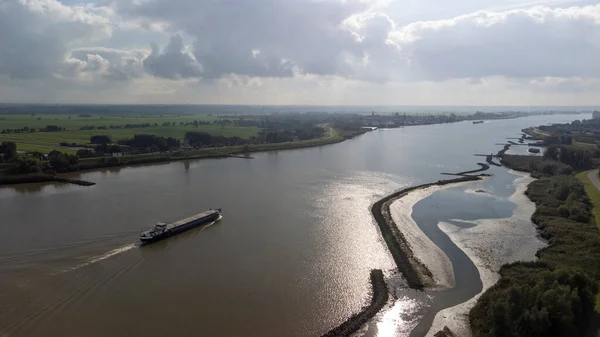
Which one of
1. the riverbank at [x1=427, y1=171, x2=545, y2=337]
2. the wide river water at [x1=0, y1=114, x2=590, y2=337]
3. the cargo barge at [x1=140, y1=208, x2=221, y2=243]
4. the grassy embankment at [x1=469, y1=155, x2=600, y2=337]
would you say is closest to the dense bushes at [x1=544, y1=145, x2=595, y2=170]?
the wide river water at [x1=0, y1=114, x2=590, y2=337]

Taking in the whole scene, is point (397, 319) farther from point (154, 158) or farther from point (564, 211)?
point (154, 158)

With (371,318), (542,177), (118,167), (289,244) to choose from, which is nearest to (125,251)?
(289,244)

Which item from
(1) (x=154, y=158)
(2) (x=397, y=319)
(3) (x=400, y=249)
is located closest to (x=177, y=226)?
(3) (x=400, y=249)

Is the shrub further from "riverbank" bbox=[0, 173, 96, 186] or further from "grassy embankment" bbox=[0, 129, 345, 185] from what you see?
"grassy embankment" bbox=[0, 129, 345, 185]

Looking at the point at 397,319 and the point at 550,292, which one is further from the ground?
the point at 550,292

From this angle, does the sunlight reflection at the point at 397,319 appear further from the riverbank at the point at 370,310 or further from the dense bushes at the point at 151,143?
the dense bushes at the point at 151,143

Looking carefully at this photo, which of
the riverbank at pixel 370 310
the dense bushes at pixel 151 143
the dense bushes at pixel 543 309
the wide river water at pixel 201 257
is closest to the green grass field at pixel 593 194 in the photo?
the wide river water at pixel 201 257
